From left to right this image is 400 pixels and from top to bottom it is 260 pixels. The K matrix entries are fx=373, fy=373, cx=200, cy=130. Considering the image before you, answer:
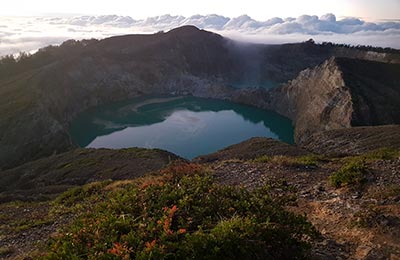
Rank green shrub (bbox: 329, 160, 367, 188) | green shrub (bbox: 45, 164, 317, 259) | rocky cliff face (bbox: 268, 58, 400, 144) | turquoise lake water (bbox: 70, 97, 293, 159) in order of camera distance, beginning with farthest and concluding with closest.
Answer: turquoise lake water (bbox: 70, 97, 293, 159) < rocky cliff face (bbox: 268, 58, 400, 144) < green shrub (bbox: 329, 160, 367, 188) < green shrub (bbox: 45, 164, 317, 259)

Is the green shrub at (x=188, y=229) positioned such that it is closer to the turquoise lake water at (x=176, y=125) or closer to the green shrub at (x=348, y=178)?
the green shrub at (x=348, y=178)

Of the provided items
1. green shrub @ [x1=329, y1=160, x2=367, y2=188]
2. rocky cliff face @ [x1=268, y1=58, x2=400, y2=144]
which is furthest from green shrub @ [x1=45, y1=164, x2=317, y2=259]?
rocky cliff face @ [x1=268, y1=58, x2=400, y2=144]

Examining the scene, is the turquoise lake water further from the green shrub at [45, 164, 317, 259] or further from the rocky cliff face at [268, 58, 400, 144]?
the green shrub at [45, 164, 317, 259]

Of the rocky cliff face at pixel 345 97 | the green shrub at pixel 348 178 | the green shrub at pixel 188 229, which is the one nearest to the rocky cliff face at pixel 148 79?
the rocky cliff face at pixel 345 97

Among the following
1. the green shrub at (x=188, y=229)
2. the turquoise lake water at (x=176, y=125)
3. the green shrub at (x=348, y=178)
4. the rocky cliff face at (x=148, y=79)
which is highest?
the green shrub at (x=188, y=229)

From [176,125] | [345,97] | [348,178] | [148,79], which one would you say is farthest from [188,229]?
[148,79]

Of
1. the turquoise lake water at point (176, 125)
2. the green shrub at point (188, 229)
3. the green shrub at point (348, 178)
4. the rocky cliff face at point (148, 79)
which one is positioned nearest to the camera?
the green shrub at point (188, 229)

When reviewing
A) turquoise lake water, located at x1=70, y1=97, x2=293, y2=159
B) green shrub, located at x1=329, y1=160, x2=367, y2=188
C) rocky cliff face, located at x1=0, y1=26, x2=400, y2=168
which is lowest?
turquoise lake water, located at x1=70, y1=97, x2=293, y2=159

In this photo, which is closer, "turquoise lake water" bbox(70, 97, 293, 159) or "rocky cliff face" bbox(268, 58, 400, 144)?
"rocky cliff face" bbox(268, 58, 400, 144)
